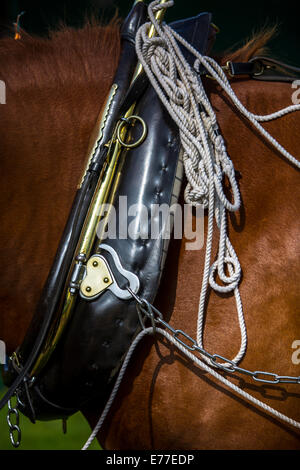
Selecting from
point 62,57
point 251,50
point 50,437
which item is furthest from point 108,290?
point 50,437

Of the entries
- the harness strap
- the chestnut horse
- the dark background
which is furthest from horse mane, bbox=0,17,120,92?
the dark background

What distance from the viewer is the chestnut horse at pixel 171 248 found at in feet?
3.13

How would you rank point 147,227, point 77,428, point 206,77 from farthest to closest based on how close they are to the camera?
point 77,428
point 206,77
point 147,227

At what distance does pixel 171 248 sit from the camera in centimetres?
99

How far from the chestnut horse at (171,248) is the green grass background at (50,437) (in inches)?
80.9

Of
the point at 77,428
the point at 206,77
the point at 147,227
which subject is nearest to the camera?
the point at 147,227

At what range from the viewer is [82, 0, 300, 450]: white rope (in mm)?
936

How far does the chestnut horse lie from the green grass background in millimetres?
2054

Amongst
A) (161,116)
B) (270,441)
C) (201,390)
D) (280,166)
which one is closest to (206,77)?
(161,116)

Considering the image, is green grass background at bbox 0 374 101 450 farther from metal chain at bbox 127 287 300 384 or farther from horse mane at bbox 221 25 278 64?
horse mane at bbox 221 25 278 64

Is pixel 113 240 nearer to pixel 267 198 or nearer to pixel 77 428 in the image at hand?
pixel 267 198

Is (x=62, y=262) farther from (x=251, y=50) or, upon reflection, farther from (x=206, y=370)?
(x=251, y=50)

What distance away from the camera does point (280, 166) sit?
1.01m

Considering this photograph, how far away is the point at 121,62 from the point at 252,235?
514 millimetres
